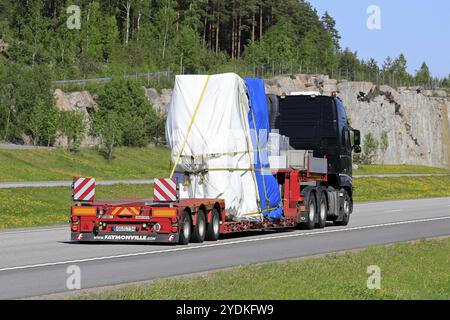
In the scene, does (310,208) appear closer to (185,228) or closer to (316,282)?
(185,228)

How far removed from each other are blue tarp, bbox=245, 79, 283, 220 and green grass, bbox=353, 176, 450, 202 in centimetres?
3450

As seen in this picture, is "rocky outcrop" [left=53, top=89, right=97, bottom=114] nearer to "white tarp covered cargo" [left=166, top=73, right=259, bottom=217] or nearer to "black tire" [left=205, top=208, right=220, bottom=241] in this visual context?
"white tarp covered cargo" [left=166, top=73, right=259, bottom=217]

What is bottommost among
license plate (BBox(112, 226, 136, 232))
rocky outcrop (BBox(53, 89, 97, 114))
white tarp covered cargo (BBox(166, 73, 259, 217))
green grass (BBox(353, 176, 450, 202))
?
green grass (BBox(353, 176, 450, 202))

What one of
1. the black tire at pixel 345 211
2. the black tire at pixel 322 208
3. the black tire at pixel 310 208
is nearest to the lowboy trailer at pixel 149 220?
the black tire at pixel 310 208

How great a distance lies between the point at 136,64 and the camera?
11188 centimetres

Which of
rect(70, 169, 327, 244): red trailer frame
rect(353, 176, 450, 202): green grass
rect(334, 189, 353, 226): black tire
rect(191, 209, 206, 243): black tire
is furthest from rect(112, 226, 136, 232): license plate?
rect(353, 176, 450, 202): green grass

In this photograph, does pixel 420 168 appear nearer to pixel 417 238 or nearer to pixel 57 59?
pixel 57 59

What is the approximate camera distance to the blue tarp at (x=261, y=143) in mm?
27438

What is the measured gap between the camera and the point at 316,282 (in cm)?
1574

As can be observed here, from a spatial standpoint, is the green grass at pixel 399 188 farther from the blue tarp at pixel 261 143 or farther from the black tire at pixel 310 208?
the blue tarp at pixel 261 143

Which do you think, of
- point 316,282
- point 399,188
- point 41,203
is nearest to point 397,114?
point 399,188

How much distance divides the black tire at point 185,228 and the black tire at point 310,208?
768 centimetres

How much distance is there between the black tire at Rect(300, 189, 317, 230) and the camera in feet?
103

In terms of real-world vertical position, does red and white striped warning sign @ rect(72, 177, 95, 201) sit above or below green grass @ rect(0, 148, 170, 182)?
above
